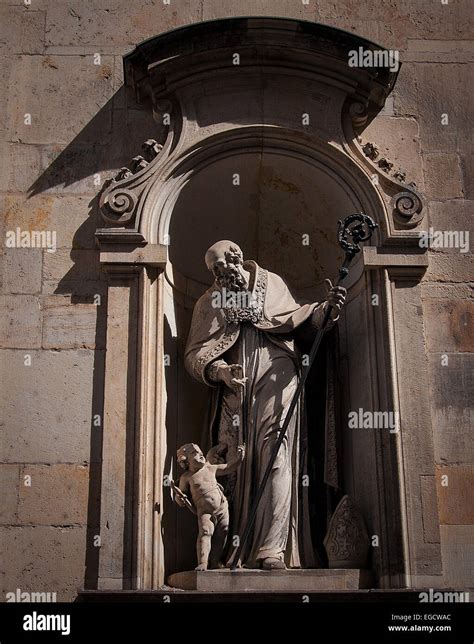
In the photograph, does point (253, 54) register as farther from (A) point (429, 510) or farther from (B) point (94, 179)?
(A) point (429, 510)

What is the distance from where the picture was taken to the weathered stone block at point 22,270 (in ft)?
26.3

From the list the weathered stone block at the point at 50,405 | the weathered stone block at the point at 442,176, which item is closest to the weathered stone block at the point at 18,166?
the weathered stone block at the point at 50,405

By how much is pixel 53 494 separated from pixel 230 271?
194cm

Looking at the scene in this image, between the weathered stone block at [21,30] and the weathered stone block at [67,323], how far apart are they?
2107 millimetres

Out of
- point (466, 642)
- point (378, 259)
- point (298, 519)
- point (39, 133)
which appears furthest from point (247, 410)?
point (39, 133)

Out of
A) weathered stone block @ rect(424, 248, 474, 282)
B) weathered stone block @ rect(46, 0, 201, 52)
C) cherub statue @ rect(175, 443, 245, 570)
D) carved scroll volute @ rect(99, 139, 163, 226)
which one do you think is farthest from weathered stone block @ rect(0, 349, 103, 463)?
weathered stone block @ rect(46, 0, 201, 52)

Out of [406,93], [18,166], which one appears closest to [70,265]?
[18,166]

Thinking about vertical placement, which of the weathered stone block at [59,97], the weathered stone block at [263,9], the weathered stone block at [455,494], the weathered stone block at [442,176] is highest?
the weathered stone block at [263,9]

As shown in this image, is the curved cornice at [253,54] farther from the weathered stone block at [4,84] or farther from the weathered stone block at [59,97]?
the weathered stone block at [4,84]

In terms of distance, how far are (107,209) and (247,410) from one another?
171cm

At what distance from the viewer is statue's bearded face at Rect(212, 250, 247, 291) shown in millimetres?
8062

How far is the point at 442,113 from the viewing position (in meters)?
8.70

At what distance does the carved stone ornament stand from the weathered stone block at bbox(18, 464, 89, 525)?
5.19 feet

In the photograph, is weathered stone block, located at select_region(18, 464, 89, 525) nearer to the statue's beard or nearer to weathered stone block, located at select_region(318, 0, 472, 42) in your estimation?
the statue's beard
